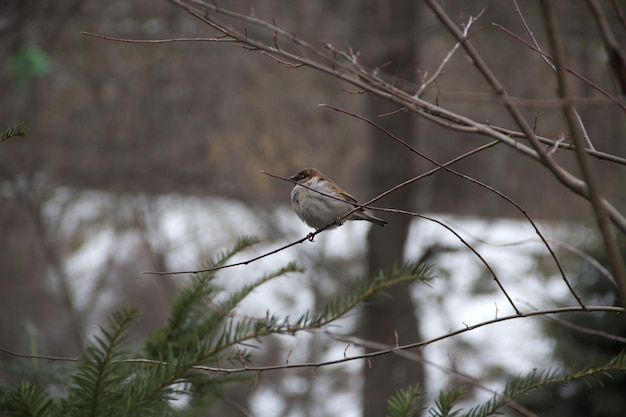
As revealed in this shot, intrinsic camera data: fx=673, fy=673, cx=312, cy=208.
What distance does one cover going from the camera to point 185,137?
898 centimetres

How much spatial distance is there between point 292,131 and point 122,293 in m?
3.21

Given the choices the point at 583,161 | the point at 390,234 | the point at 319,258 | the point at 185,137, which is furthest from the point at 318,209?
the point at 185,137

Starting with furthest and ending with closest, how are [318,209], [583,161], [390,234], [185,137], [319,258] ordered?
[185,137]
[319,258]
[390,234]
[318,209]
[583,161]

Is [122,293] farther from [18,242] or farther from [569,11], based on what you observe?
[569,11]

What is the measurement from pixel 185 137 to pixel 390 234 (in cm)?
376

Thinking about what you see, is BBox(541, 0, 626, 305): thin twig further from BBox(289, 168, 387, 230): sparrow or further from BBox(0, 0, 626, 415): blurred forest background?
BBox(0, 0, 626, 415): blurred forest background

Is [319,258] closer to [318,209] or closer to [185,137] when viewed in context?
[185,137]

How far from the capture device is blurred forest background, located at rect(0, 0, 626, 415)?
22.7 feet

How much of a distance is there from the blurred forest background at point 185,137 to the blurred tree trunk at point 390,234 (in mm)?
105

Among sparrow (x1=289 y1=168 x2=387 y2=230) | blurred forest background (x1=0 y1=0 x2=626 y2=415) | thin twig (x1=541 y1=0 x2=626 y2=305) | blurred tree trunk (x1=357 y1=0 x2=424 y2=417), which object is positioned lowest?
thin twig (x1=541 y1=0 x2=626 y2=305)

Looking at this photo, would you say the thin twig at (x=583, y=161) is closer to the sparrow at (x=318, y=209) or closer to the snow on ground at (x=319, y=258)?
the sparrow at (x=318, y=209)

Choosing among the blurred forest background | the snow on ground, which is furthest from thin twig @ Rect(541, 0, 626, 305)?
the snow on ground

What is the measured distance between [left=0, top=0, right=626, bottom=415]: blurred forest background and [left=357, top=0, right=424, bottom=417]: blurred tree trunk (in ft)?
0.34

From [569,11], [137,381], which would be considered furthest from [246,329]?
[569,11]
